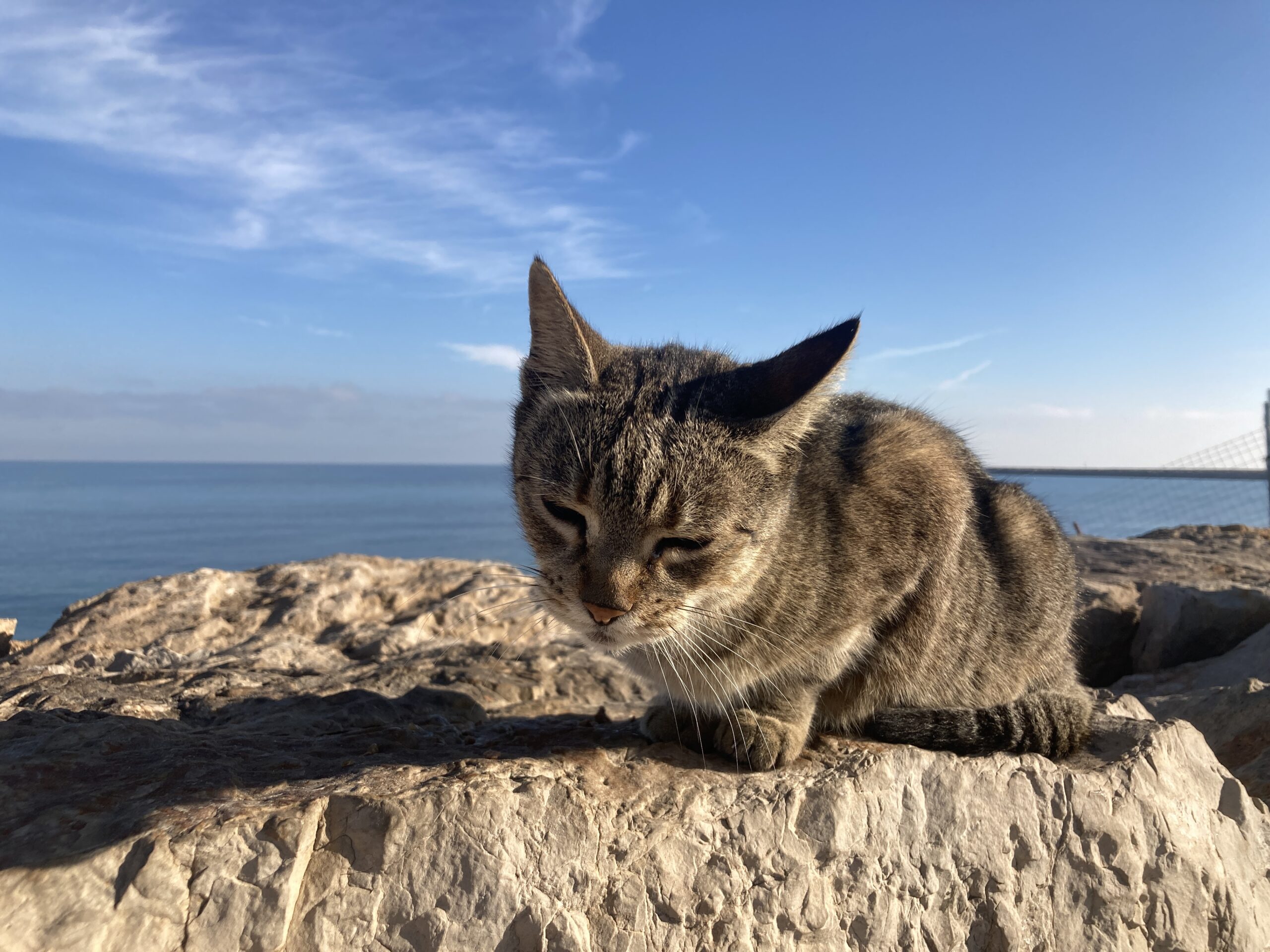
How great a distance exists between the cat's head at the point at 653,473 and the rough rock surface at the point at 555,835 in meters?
0.65

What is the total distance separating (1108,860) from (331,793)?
9.36ft

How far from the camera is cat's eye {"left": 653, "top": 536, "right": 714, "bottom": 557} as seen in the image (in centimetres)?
267

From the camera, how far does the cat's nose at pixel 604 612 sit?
2.57m

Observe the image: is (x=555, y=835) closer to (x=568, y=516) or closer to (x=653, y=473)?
(x=568, y=516)

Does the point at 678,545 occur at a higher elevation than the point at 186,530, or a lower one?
higher

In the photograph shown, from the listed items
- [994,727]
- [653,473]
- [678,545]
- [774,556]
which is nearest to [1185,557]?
[994,727]

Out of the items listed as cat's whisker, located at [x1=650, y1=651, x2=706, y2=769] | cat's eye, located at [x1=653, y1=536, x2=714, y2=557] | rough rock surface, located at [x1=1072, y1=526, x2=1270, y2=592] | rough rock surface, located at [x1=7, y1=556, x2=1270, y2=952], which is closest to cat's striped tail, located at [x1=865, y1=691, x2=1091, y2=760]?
rough rock surface, located at [x1=7, y1=556, x2=1270, y2=952]

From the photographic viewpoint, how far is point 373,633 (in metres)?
5.38

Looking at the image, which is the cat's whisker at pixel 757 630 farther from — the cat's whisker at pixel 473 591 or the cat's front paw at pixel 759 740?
the cat's whisker at pixel 473 591

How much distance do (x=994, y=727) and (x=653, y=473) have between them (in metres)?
1.83

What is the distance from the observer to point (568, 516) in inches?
110

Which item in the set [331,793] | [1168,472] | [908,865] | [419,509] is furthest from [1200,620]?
[419,509]

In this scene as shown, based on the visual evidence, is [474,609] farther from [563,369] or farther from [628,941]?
[628,941]

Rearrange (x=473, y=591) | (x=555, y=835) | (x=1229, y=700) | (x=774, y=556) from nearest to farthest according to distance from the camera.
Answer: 1. (x=555, y=835)
2. (x=774, y=556)
3. (x=1229, y=700)
4. (x=473, y=591)
